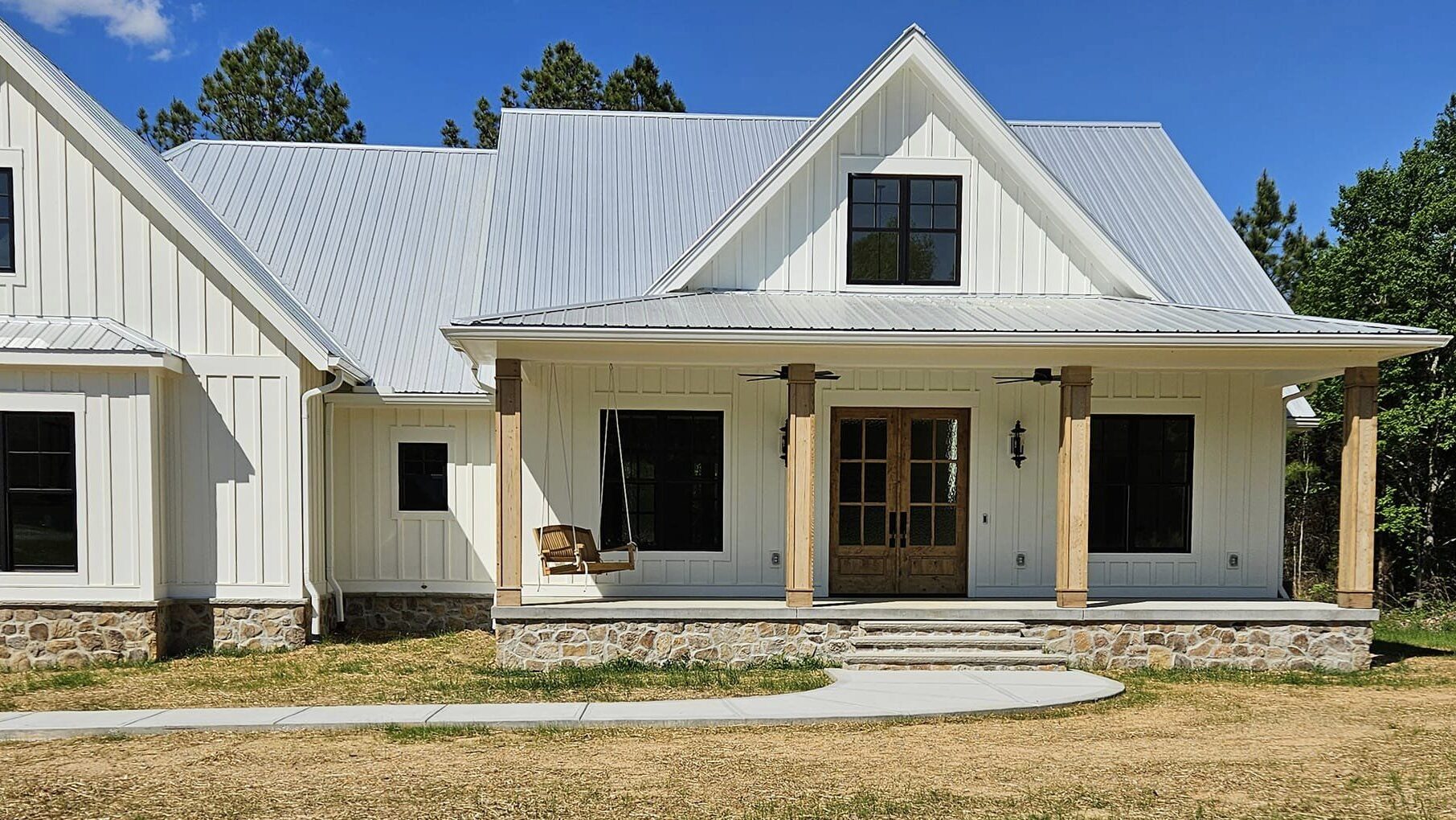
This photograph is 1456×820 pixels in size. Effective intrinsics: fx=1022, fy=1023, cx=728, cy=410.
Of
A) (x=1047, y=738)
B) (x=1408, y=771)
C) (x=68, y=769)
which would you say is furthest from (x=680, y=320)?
(x=1408, y=771)

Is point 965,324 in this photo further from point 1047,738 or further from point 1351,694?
point 1351,694

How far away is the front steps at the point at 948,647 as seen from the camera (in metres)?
9.89

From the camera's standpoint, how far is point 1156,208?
14617mm

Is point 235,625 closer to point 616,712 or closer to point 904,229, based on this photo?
point 616,712

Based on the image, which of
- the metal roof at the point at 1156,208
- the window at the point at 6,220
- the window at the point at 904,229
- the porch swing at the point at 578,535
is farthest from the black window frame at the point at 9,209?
the metal roof at the point at 1156,208

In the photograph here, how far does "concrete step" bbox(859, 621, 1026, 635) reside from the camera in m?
10.2

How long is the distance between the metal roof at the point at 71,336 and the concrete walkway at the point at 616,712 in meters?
3.67

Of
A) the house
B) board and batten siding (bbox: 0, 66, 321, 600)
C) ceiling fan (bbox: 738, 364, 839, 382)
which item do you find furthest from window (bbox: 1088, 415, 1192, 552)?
board and batten siding (bbox: 0, 66, 321, 600)

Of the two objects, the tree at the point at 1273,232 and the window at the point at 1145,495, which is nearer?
the window at the point at 1145,495

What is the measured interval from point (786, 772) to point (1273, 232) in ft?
86.6

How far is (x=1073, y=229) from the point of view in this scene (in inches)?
451

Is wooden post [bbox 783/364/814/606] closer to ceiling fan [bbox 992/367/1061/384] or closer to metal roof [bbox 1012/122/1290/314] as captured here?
ceiling fan [bbox 992/367/1061/384]

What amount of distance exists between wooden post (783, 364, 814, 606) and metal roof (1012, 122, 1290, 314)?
465cm

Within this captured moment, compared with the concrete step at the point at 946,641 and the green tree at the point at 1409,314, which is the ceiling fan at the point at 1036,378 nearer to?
the concrete step at the point at 946,641
